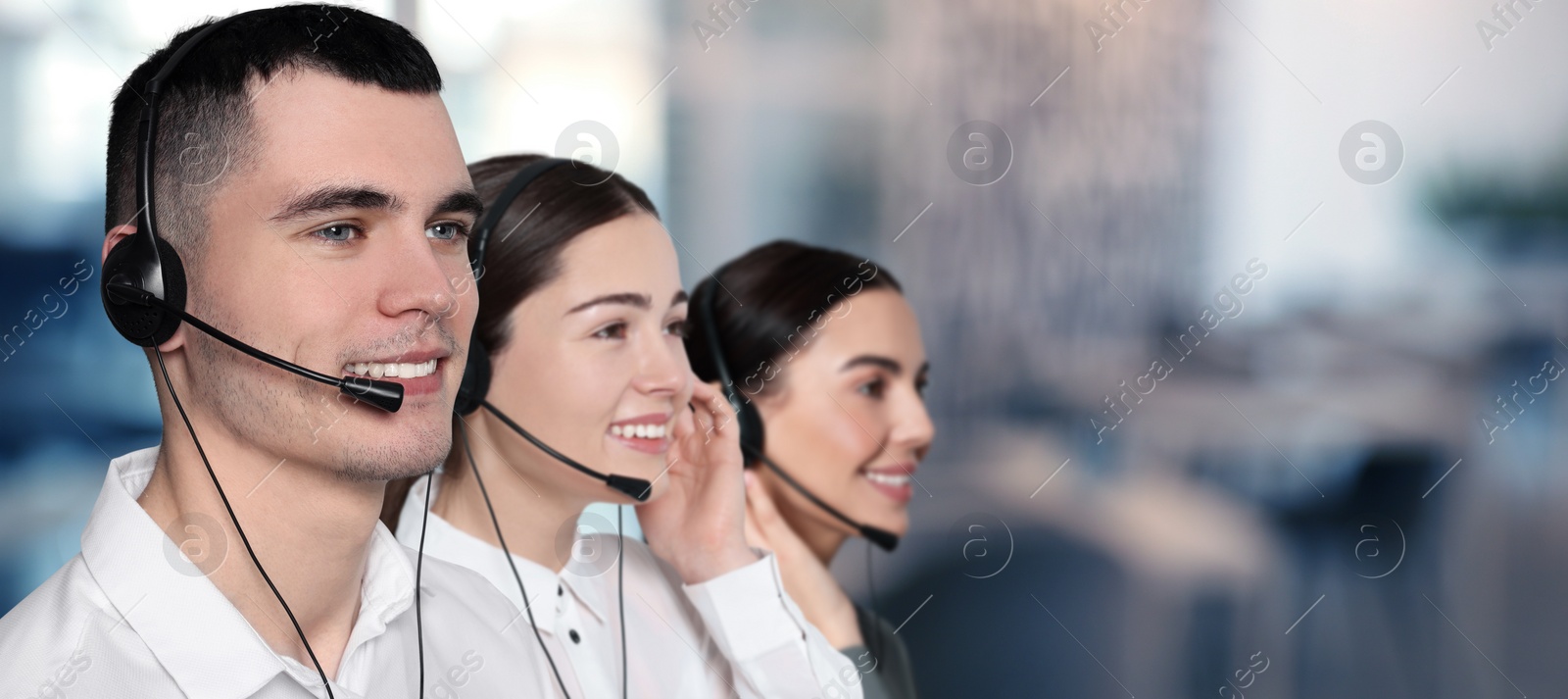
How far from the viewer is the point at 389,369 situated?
1054 mm

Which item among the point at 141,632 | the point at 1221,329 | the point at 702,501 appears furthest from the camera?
the point at 1221,329

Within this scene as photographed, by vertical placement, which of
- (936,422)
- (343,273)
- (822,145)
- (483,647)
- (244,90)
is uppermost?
(244,90)

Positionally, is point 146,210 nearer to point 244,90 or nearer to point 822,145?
point 244,90

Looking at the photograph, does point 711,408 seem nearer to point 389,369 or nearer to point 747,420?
point 747,420

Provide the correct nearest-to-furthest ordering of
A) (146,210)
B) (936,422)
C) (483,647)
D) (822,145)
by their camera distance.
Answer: (146,210)
(483,647)
(822,145)
(936,422)

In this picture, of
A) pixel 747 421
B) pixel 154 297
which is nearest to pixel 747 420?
pixel 747 421

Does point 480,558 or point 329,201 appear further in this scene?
point 480,558

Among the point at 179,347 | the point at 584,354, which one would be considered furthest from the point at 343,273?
the point at 584,354

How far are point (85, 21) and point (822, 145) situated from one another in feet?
5.98

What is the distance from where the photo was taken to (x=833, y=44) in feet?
10.4

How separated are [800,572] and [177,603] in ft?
3.93

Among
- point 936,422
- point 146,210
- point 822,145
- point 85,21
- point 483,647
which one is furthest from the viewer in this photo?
point 936,422

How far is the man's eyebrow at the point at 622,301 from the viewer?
1.51 meters

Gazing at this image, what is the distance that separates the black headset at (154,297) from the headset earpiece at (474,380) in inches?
17.6
